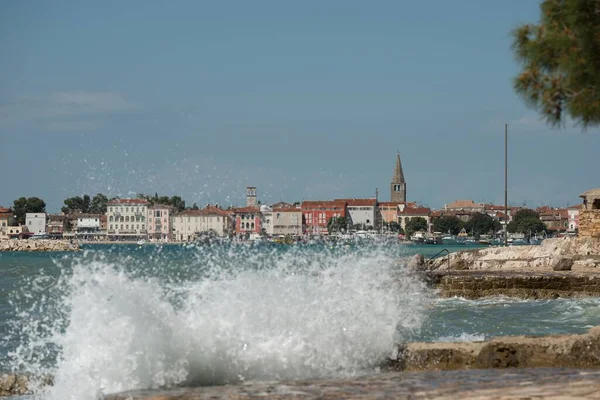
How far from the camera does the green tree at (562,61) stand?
886 cm

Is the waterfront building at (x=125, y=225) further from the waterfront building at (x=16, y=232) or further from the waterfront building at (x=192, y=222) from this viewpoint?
the waterfront building at (x=16, y=232)

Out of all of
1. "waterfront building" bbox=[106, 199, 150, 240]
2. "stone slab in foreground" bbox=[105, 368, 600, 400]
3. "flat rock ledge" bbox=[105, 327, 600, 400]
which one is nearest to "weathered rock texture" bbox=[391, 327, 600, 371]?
"flat rock ledge" bbox=[105, 327, 600, 400]

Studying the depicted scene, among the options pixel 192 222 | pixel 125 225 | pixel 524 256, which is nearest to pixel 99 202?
pixel 524 256

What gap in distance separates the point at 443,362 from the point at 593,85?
9.45 feet

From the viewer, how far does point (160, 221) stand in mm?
166375

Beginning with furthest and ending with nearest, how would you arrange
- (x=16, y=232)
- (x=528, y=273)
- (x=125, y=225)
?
(x=16, y=232)
(x=125, y=225)
(x=528, y=273)

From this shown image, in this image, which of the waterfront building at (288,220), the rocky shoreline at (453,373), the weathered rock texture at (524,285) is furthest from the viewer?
the waterfront building at (288,220)

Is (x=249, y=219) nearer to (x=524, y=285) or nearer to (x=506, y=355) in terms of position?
(x=524, y=285)

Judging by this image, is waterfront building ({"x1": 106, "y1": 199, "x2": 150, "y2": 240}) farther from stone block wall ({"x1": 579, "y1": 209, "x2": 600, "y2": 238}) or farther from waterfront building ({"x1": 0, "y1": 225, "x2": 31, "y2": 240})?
stone block wall ({"x1": 579, "y1": 209, "x2": 600, "y2": 238})

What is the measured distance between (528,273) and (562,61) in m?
20.3

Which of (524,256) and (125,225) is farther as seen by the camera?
(125,225)

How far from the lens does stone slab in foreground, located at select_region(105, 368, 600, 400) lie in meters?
7.79

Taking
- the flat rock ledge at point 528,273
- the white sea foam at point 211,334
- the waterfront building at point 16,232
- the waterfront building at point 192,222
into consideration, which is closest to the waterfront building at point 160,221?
the waterfront building at point 192,222

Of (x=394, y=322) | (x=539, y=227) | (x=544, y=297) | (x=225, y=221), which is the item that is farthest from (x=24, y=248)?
(x=394, y=322)
